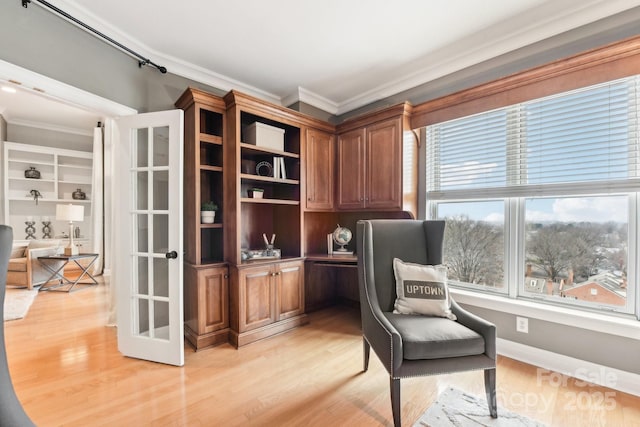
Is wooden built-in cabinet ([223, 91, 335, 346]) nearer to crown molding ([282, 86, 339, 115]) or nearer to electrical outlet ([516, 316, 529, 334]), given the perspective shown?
crown molding ([282, 86, 339, 115])

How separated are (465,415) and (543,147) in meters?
2.14

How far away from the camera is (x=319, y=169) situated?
3346 millimetres

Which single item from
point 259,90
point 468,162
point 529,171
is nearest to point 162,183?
point 259,90

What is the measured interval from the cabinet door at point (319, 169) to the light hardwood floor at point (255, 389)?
1548 millimetres

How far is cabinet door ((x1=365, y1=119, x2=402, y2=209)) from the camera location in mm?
2914

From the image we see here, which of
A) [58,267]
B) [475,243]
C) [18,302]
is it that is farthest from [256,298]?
[58,267]

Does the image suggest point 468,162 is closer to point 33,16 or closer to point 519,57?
point 519,57

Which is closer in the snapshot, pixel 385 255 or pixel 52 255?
pixel 385 255

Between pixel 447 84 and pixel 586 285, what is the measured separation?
7.05 feet

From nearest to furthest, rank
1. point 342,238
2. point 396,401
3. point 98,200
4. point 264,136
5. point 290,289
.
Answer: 1. point 396,401
2. point 264,136
3. point 290,289
4. point 342,238
5. point 98,200

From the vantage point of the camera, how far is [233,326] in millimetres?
2672

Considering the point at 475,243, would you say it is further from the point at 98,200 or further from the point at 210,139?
the point at 98,200

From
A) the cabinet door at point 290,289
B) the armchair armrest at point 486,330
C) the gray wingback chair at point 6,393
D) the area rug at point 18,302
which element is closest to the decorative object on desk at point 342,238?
the cabinet door at point 290,289

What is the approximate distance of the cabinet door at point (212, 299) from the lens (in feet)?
8.31
